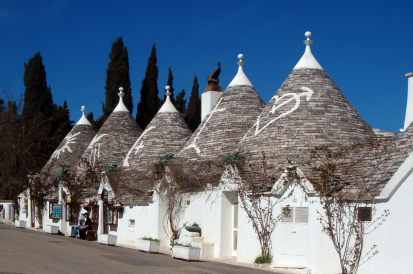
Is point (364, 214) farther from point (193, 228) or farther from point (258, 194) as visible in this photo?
point (193, 228)

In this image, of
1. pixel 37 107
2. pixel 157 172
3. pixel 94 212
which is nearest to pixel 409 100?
pixel 157 172

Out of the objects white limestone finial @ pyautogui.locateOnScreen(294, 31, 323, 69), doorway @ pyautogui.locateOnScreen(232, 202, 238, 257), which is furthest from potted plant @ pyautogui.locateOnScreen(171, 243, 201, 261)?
white limestone finial @ pyautogui.locateOnScreen(294, 31, 323, 69)

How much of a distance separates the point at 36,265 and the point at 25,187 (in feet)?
73.8

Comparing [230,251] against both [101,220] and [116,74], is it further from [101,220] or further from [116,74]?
[116,74]

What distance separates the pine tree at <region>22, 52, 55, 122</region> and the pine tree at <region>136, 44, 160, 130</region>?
33.8 ft

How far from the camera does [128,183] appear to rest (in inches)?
902

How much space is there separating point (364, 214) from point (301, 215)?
6.26 ft

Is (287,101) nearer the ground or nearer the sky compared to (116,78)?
nearer the ground

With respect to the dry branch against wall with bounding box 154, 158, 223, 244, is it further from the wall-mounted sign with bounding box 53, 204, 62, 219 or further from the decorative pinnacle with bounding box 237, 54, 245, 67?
the wall-mounted sign with bounding box 53, 204, 62, 219

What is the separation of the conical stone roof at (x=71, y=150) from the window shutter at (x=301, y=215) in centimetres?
2069

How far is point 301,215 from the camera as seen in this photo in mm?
13820

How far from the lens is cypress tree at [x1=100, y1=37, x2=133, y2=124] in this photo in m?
40.7

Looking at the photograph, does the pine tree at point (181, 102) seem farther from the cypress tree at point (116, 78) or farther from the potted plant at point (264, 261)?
the potted plant at point (264, 261)

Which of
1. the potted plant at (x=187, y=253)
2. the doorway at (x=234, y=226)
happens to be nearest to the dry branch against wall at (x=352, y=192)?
the doorway at (x=234, y=226)
